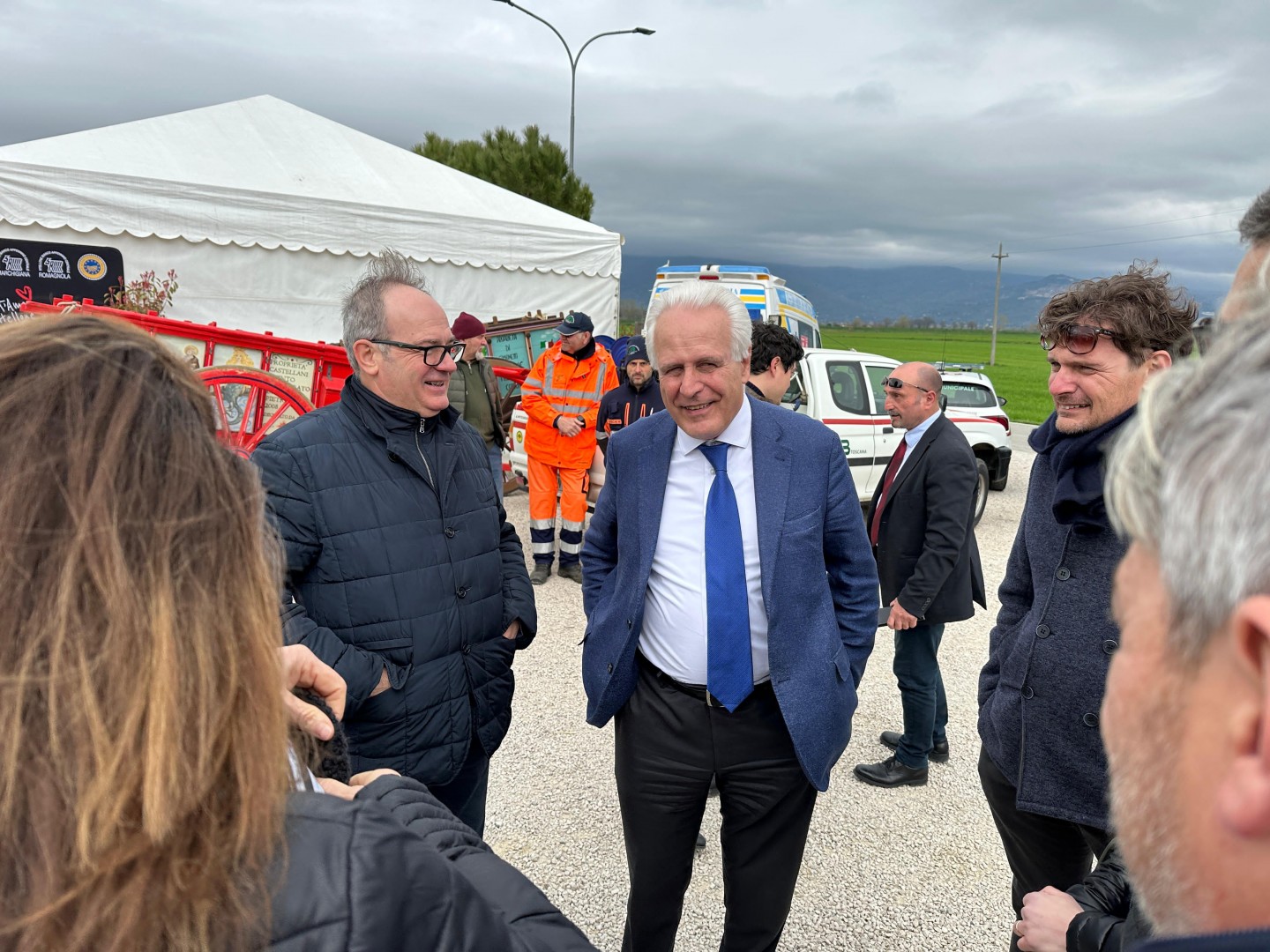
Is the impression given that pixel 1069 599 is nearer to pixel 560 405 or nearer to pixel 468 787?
pixel 468 787

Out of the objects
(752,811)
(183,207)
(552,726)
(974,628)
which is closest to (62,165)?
(183,207)

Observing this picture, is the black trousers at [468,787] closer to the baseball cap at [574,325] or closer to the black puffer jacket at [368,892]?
the black puffer jacket at [368,892]

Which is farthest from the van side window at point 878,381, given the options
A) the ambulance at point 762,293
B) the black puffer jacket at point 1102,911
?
the black puffer jacket at point 1102,911

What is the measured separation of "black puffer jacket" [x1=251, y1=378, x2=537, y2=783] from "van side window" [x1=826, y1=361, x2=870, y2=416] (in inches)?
259

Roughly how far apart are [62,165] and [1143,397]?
372 inches

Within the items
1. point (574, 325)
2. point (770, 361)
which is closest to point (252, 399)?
point (574, 325)

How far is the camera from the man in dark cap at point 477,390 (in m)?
6.70

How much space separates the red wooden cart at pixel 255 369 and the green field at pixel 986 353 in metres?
17.1

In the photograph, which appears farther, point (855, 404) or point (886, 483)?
point (855, 404)

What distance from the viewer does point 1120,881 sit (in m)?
1.42

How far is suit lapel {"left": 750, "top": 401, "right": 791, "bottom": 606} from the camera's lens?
2.13 metres

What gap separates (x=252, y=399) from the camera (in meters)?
6.29

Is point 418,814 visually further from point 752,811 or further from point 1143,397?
point 752,811

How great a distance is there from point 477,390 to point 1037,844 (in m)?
5.70
